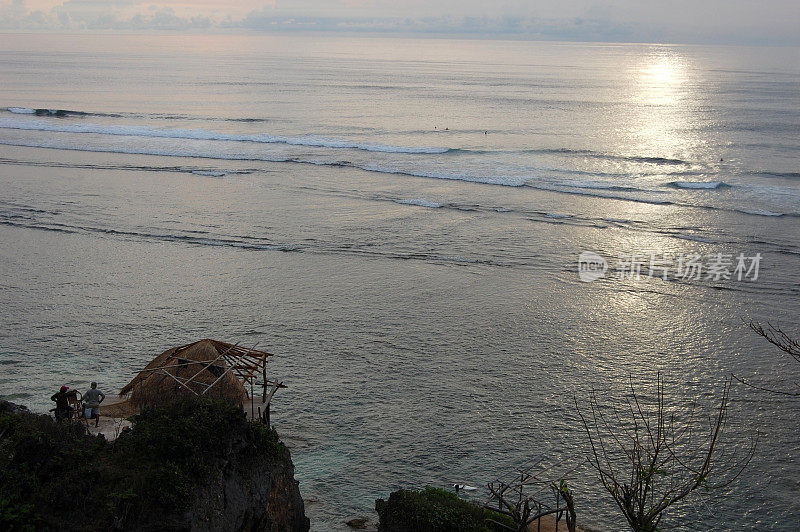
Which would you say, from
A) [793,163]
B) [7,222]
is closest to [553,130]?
[793,163]

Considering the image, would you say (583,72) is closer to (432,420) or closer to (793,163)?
(793,163)

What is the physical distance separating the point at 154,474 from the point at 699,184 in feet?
127

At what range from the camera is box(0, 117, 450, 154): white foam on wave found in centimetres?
5306

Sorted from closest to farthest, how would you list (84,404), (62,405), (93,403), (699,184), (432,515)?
(432,515) → (62,405) → (84,404) → (93,403) → (699,184)

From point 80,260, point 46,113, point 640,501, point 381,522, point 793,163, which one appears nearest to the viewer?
point 640,501

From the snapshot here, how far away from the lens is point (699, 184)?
138 ft

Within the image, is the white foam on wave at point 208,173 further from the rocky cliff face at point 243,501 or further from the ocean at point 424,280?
the rocky cliff face at point 243,501

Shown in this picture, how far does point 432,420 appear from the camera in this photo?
58.3ft

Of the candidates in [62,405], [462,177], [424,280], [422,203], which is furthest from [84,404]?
[462,177]

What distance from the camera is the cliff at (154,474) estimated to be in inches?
429

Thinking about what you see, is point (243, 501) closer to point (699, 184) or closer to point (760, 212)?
point (760, 212)

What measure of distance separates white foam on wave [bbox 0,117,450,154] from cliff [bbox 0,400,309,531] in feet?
135

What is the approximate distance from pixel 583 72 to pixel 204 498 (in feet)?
449

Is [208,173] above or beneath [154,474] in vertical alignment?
above
